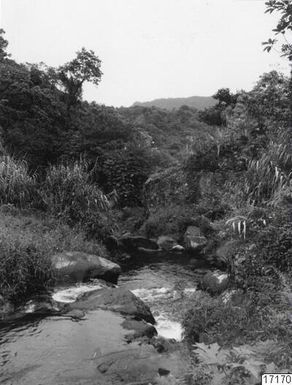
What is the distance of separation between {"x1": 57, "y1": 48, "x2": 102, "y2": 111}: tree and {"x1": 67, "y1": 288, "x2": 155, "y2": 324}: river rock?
51.3 ft

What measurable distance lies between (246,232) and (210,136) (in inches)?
300

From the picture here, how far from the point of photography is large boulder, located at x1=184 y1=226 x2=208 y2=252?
38.0ft

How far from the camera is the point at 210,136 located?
14945mm

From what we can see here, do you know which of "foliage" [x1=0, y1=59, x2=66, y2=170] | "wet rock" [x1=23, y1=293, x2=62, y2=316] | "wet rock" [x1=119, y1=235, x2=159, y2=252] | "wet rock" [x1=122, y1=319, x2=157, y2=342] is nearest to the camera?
"wet rock" [x1=122, y1=319, x2=157, y2=342]

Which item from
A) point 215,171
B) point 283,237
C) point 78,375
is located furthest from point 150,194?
point 78,375

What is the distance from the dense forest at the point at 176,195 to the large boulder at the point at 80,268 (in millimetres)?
539

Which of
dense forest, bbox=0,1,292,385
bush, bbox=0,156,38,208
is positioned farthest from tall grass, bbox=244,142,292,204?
bush, bbox=0,156,38,208

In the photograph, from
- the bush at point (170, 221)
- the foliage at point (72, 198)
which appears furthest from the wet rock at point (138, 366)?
Answer: the bush at point (170, 221)

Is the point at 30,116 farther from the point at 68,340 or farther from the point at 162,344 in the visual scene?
the point at 162,344

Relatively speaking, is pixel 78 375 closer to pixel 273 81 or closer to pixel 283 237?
pixel 283 237

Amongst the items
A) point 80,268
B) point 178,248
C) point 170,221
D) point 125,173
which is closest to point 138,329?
point 80,268

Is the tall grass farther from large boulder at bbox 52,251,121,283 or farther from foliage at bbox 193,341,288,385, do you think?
foliage at bbox 193,341,288,385

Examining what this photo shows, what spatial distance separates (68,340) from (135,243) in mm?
7258

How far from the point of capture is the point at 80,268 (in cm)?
860
